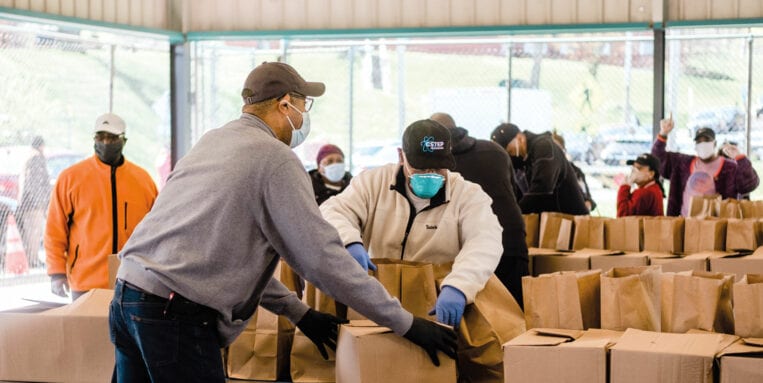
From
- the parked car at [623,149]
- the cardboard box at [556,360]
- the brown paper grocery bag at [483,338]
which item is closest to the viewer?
the cardboard box at [556,360]

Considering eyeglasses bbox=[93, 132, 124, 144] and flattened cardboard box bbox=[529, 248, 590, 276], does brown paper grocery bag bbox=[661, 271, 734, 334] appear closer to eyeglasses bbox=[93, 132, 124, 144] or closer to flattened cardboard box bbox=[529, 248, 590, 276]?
flattened cardboard box bbox=[529, 248, 590, 276]

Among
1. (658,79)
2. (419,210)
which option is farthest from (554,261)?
(658,79)

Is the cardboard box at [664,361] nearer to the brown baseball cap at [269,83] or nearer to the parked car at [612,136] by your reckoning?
the brown baseball cap at [269,83]

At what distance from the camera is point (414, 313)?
10.2 feet

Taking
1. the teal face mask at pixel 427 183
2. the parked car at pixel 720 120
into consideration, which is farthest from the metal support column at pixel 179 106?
the teal face mask at pixel 427 183

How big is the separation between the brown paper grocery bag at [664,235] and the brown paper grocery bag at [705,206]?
1079 mm

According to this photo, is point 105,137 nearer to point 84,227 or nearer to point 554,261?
point 84,227

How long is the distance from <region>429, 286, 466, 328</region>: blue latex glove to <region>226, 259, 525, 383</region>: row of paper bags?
81 mm

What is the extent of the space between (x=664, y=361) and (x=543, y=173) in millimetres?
3732

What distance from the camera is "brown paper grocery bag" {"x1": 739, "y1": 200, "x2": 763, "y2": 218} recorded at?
5.93 metres

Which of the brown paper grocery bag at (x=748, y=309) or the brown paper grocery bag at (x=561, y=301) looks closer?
the brown paper grocery bag at (x=748, y=309)

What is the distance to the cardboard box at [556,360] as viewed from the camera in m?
2.52

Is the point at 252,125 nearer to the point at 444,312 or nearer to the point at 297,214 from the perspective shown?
the point at 297,214

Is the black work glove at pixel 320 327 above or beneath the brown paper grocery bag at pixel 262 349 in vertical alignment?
above
